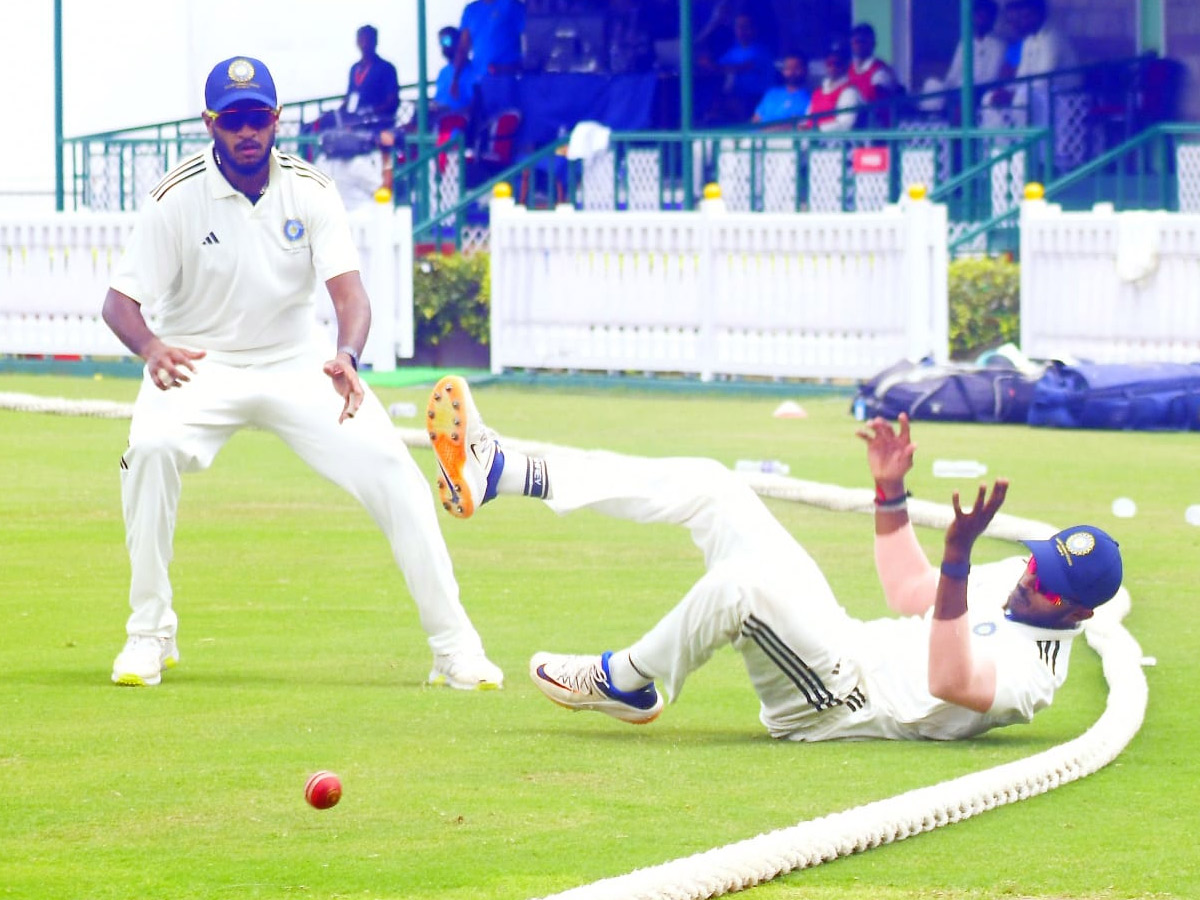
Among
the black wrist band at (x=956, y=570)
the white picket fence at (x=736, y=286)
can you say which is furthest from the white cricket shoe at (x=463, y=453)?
the white picket fence at (x=736, y=286)

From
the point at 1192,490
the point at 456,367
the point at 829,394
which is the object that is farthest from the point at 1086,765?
the point at 456,367

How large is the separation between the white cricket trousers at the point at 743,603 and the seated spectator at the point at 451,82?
1932cm

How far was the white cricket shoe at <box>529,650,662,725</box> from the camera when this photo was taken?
272 inches

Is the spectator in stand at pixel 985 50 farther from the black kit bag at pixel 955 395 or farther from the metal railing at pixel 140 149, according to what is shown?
the black kit bag at pixel 955 395

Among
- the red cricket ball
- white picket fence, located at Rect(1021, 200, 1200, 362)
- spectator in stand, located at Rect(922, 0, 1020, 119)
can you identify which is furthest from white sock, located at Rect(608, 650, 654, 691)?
spectator in stand, located at Rect(922, 0, 1020, 119)

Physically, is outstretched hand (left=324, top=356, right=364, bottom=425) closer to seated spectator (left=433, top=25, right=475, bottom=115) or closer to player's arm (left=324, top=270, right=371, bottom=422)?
player's arm (left=324, top=270, right=371, bottom=422)

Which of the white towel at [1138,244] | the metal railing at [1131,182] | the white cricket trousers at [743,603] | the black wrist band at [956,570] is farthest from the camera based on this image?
the metal railing at [1131,182]

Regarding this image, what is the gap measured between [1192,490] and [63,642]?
646cm

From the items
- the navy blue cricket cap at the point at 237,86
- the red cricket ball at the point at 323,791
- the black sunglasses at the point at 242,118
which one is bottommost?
the red cricket ball at the point at 323,791

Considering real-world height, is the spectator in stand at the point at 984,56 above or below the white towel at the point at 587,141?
above

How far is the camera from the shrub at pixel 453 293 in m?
20.9

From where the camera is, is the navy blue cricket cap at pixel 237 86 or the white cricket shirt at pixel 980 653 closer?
the white cricket shirt at pixel 980 653

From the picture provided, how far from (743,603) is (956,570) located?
2.19 feet

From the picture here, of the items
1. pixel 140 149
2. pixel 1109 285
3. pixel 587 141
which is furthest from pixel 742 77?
pixel 1109 285
